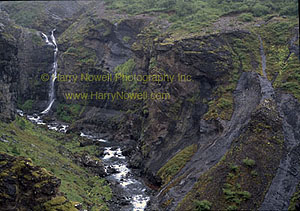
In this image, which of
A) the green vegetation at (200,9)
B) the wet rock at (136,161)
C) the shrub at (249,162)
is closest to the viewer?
the shrub at (249,162)

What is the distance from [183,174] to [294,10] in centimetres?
2955

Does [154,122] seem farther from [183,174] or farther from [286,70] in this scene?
[286,70]

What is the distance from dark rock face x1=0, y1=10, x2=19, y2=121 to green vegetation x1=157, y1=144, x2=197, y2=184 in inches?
616

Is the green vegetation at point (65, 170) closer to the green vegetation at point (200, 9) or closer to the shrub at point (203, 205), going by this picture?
the shrub at point (203, 205)

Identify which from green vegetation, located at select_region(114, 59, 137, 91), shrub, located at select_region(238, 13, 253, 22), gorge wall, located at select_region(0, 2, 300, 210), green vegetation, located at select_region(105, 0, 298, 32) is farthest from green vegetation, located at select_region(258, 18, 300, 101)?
green vegetation, located at select_region(114, 59, 137, 91)

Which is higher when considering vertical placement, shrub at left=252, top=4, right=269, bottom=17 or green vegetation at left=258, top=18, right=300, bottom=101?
shrub at left=252, top=4, right=269, bottom=17

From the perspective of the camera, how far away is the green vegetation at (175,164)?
86.1ft

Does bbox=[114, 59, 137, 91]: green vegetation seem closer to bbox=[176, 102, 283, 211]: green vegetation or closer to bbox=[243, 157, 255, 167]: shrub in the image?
bbox=[176, 102, 283, 211]: green vegetation

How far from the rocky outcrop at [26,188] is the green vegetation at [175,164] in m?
10.0

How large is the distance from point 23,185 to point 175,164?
540 inches

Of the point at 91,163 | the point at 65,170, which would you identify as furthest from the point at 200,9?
the point at 65,170

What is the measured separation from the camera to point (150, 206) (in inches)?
925

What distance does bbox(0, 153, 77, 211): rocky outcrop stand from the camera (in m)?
16.4

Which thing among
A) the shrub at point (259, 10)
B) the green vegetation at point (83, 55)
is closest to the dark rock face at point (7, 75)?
the green vegetation at point (83, 55)
